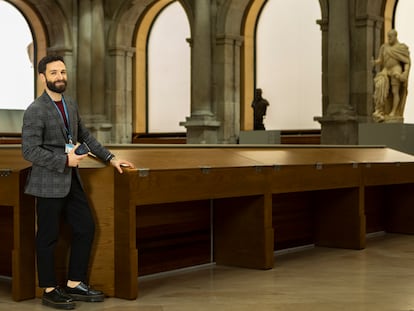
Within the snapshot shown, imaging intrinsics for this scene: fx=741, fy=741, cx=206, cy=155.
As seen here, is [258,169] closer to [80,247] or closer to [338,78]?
[80,247]

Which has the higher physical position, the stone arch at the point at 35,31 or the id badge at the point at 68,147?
the stone arch at the point at 35,31

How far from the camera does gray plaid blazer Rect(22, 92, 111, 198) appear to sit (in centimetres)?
480

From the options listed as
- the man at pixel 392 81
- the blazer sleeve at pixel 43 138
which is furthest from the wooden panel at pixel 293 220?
the man at pixel 392 81

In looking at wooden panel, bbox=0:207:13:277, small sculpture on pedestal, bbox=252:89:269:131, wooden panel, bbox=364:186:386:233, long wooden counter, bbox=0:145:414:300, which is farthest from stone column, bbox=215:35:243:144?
wooden panel, bbox=0:207:13:277

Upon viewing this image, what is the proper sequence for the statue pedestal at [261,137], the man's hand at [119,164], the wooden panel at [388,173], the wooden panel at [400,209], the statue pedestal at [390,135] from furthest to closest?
1. the statue pedestal at [261,137]
2. the statue pedestal at [390,135]
3. the wooden panel at [400,209]
4. the wooden panel at [388,173]
5. the man's hand at [119,164]

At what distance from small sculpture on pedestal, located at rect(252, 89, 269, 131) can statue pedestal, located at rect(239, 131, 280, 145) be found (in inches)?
26.2

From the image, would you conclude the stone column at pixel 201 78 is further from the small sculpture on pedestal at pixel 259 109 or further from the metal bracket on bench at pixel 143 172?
the metal bracket on bench at pixel 143 172

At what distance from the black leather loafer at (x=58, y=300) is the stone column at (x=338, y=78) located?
1275 cm

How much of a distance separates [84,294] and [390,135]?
10582 millimetres

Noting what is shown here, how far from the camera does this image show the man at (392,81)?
15297mm

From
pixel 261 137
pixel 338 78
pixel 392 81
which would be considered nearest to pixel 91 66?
pixel 261 137

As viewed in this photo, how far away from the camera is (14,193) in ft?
16.6

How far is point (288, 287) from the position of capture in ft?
18.2

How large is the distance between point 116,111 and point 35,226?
58.7ft
